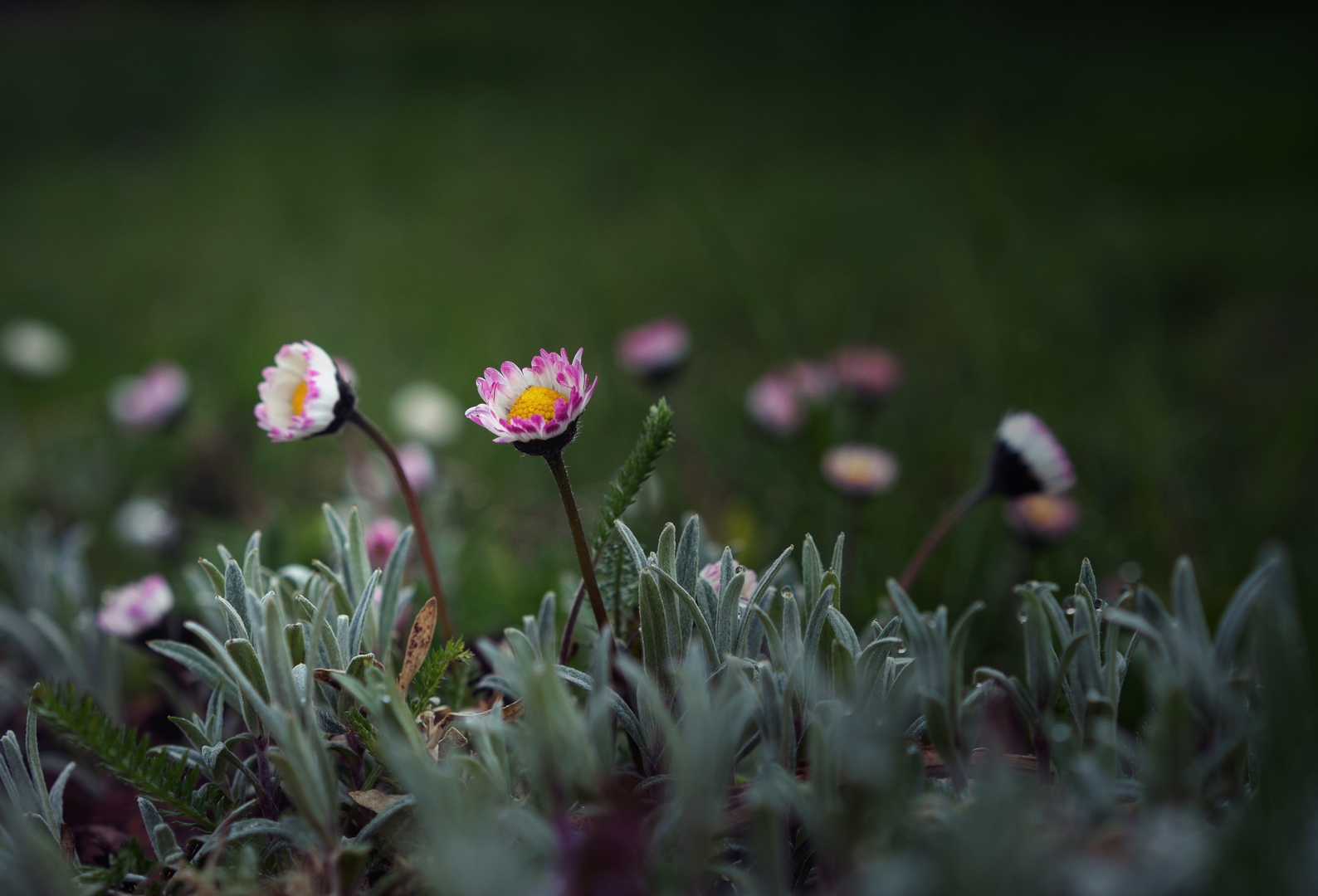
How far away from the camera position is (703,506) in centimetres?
141

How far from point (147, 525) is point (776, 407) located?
35.6 inches

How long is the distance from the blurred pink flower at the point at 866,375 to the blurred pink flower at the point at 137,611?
0.87 m

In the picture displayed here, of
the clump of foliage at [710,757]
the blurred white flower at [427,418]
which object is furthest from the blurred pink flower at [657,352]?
the clump of foliage at [710,757]

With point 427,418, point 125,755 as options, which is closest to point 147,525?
point 427,418

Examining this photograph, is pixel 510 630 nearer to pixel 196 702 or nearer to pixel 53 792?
pixel 53 792

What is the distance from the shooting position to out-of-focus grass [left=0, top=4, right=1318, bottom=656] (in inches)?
52.6

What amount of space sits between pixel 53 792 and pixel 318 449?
1.18 m

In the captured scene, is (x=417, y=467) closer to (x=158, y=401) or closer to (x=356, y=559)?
(x=356, y=559)

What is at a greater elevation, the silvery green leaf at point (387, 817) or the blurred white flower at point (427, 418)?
the blurred white flower at point (427, 418)

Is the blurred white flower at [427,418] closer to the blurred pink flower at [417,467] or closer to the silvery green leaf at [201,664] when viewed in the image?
the blurred pink flower at [417,467]

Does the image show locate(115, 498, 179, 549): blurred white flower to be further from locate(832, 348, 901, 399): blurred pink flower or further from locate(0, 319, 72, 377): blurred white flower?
locate(832, 348, 901, 399): blurred pink flower

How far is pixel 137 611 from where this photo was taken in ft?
2.72

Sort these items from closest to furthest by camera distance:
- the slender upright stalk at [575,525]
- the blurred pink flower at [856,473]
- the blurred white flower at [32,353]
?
the slender upright stalk at [575,525] → the blurred pink flower at [856,473] → the blurred white flower at [32,353]

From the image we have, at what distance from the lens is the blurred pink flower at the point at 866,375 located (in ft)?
4.22
